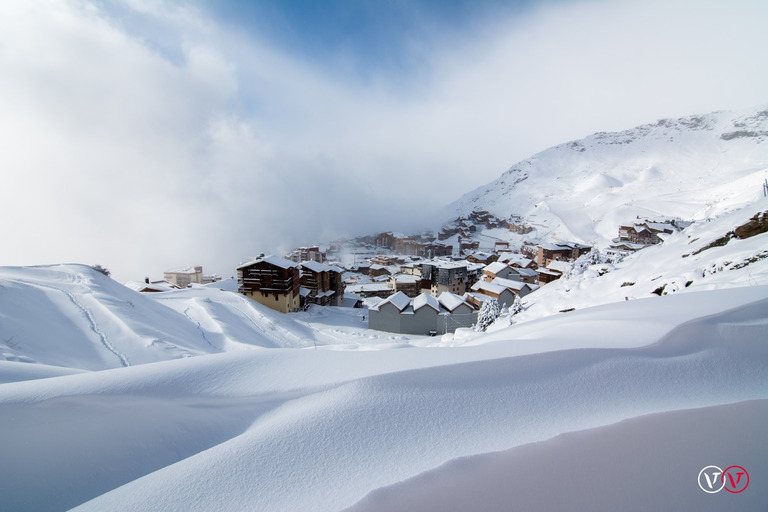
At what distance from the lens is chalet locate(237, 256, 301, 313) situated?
23766mm

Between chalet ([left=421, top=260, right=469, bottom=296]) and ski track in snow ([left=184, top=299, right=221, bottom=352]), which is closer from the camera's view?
ski track in snow ([left=184, top=299, right=221, bottom=352])

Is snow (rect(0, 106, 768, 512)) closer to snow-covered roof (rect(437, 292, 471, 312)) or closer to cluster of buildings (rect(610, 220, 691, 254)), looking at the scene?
snow-covered roof (rect(437, 292, 471, 312))

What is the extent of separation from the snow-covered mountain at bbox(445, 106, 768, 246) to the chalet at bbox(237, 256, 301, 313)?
47668 millimetres

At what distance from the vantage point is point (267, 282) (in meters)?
23.8

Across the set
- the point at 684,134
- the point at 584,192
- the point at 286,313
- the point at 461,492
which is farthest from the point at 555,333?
the point at 684,134

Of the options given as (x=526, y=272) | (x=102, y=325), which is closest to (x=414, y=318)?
(x=102, y=325)

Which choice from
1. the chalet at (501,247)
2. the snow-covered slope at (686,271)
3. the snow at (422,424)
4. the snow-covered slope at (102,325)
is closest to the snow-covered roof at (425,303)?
the snow-covered slope at (102,325)

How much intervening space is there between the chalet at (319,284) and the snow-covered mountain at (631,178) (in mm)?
41655

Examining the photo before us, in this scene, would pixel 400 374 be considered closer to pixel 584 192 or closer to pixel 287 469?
pixel 287 469

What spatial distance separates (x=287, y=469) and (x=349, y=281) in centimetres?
4704

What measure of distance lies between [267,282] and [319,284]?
700 centimetres

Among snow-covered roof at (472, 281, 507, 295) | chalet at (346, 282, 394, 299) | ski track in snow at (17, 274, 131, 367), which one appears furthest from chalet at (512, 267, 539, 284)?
ski track in snow at (17, 274, 131, 367)

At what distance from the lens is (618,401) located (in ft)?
7.93

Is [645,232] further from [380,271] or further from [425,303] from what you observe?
[425,303]
